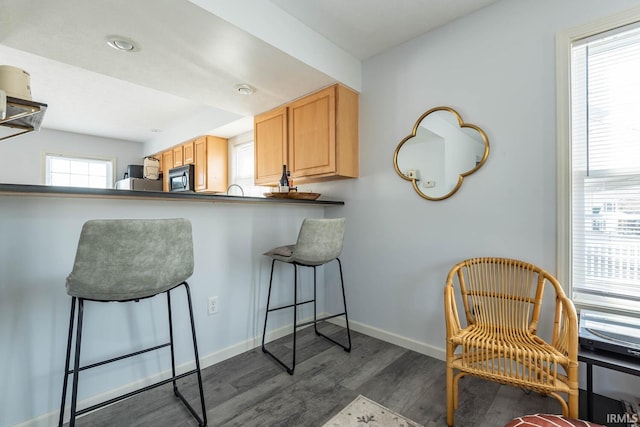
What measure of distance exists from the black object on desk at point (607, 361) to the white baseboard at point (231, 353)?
2.85 feet

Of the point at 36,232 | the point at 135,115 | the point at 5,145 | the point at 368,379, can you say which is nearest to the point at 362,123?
the point at 368,379

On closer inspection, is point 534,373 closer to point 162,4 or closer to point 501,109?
point 501,109

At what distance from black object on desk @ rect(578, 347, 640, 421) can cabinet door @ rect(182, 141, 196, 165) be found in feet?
15.3

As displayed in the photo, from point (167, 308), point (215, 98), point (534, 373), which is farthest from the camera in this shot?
point (215, 98)

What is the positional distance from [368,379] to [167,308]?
4.28ft

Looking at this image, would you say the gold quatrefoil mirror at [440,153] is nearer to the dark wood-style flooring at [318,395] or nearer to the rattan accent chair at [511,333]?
the rattan accent chair at [511,333]

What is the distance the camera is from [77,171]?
204 inches

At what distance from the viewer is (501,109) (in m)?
1.86

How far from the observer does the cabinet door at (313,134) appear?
2.50 meters

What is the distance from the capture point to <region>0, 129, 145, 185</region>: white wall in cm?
452

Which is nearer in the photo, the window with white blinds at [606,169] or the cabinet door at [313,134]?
the window with white blinds at [606,169]

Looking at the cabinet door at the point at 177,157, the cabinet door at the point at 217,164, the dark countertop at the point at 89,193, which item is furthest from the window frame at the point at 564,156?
the cabinet door at the point at 177,157

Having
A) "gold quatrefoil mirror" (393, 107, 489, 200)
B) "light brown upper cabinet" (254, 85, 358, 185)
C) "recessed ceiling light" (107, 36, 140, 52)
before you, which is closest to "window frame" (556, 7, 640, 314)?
"gold quatrefoil mirror" (393, 107, 489, 200)

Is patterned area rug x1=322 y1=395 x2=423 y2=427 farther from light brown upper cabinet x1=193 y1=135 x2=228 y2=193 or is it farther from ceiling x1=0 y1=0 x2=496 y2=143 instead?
light brown upper cabinet x1=193 y1=135 x2=228 y2=193
